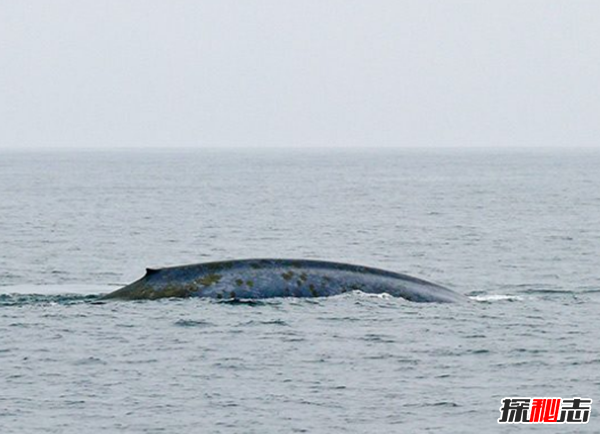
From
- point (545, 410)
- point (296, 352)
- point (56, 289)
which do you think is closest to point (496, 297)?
point (296, 352)

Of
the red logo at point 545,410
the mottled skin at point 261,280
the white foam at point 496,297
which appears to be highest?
the mottled skin at point 261,280

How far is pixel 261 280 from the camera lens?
27.0 meters

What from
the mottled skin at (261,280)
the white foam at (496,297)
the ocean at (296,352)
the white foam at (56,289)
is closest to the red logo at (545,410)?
the ocean at (296,352)

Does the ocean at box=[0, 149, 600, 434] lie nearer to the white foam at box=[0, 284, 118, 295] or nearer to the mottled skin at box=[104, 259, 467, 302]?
the white foam at box=[0, 284, 118, 295]

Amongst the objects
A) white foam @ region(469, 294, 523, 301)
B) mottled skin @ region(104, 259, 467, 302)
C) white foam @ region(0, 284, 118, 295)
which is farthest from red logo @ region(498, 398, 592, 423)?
white foam @ region(0, 284, 118, 295)

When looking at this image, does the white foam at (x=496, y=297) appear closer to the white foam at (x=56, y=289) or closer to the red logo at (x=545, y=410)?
the white foam at (x=56, y=289)

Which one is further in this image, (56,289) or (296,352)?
(56,289)

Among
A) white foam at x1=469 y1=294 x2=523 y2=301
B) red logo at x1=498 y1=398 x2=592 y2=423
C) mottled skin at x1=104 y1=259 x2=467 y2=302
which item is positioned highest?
mottled skin at x1=104 y1=259 x2=467 y2=302

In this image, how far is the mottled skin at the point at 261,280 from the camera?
2680 centimetres

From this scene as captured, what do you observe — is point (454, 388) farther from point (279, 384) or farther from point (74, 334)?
point (74, 334)

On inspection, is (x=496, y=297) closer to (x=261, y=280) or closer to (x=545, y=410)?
(x=261, y=280)

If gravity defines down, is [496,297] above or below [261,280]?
below

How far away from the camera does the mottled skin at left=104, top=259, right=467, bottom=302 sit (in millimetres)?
26797

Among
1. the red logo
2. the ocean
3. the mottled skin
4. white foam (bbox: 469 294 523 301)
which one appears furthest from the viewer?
white foam (bbox: 469 294 523 301)
